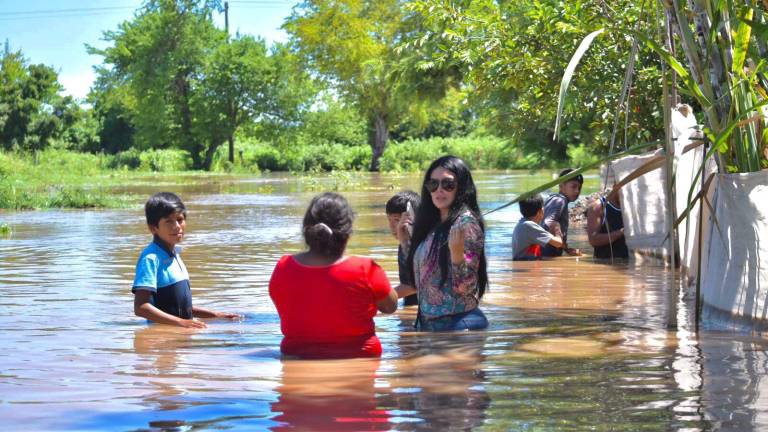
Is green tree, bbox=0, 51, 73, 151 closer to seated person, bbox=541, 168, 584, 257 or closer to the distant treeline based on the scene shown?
the distant treeline

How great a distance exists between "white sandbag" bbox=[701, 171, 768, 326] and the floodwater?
0.88 ft

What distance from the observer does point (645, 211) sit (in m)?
12.8

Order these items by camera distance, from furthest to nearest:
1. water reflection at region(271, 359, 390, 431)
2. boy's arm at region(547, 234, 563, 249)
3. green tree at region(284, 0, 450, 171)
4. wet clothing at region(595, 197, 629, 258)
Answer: green tree at region(284, 0, 450, 171) → wet clothing at region(595, 197, 629, 258) → boy's arm at region(547, 234, 563, 249) → water reflection at region(271, 359, 390, 431)

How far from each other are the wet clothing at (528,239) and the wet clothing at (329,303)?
661cm

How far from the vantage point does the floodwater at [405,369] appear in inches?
199

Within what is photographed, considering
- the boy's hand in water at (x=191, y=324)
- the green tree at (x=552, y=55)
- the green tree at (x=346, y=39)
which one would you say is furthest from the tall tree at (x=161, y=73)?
the boy's hand in water at (x=191, y=324)

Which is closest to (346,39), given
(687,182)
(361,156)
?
(361,156)

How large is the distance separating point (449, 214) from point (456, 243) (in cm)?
19

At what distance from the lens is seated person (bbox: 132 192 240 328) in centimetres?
727

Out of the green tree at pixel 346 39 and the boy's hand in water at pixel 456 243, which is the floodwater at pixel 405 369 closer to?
the boy's hand in water at pixel 456 243

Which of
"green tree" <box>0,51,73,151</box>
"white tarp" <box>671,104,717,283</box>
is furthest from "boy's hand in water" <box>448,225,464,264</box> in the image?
"green tree" <box>0,51,73,151</box>

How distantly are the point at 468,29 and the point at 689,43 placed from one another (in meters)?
8.96

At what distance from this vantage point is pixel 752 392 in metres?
5.32

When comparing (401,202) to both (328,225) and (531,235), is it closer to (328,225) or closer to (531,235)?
(328,225)
